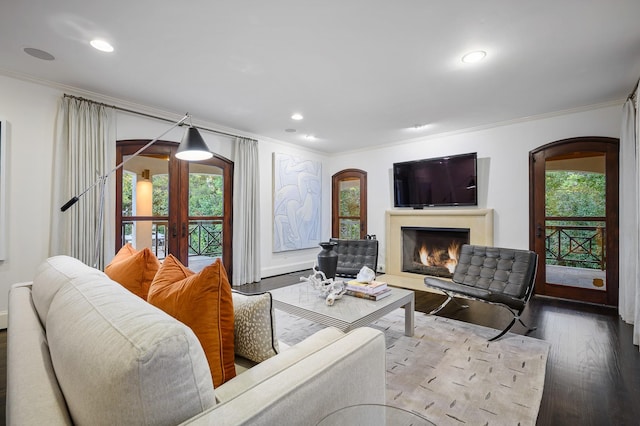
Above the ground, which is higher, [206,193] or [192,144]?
[192,144]

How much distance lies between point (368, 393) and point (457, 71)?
2938mm

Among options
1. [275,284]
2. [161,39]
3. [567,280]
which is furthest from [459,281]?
[161,39]

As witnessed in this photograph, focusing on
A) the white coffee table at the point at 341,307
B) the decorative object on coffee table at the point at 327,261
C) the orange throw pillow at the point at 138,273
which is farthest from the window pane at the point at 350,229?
the orange throw pillow at the point at 138,273

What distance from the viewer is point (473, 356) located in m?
2.39

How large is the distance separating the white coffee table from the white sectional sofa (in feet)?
3.49

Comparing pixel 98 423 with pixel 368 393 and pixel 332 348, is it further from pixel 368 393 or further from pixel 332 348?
→ pixel 368 393

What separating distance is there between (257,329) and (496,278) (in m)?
2.83

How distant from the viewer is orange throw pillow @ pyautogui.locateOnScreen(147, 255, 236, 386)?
1.00 meters

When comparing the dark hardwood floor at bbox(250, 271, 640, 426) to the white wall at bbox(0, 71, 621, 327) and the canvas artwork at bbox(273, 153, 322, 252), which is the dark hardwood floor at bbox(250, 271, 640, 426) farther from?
the canvas artwork at bbox(273, 153, 322, 252)

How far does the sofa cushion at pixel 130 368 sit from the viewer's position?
56 centimetres

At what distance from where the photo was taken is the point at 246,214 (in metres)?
4.85

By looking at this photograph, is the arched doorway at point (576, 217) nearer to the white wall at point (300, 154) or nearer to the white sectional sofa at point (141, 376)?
the white wall at point (300, 154)

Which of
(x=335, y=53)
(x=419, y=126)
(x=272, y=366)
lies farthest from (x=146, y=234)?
(x=419, y=126)

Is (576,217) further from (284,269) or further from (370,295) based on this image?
(284,269)
